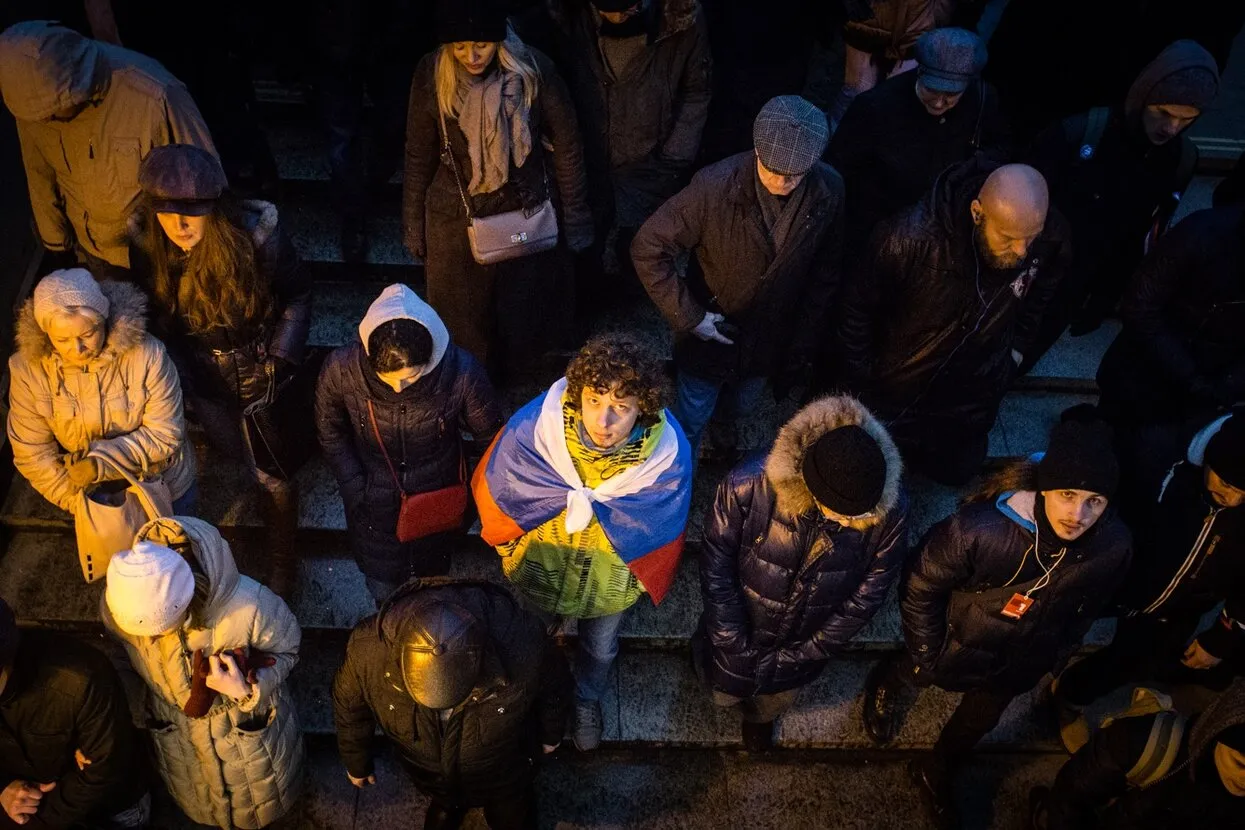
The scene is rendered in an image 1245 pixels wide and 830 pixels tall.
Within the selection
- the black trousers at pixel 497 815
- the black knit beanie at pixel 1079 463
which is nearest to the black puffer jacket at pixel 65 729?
the black trousers at pixel 497 815

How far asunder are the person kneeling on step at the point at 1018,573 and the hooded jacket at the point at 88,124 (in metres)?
4.04

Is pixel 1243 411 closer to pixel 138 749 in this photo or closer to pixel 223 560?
pixel 223 560

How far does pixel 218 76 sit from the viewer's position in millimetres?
5672

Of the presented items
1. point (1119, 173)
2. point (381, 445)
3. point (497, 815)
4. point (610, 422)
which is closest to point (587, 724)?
point (497, 815)

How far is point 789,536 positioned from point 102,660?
282 cm

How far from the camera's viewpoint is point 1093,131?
5297 millimetres

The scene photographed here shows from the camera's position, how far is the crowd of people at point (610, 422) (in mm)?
4008

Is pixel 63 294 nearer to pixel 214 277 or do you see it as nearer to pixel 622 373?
pixel 214 277

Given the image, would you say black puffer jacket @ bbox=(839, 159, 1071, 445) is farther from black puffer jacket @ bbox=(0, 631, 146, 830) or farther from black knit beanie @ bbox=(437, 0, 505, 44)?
black puffer jacket @ bbox=(0, 631, 146, 830)

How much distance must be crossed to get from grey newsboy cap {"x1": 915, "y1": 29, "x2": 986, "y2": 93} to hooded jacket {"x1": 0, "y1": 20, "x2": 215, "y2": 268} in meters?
3.60

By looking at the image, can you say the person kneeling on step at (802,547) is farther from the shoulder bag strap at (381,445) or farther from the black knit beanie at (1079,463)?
the shoulder bag strap at (381,445)

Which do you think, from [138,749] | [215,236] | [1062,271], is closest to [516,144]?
[215,236]

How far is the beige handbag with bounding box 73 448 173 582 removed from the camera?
4270mm

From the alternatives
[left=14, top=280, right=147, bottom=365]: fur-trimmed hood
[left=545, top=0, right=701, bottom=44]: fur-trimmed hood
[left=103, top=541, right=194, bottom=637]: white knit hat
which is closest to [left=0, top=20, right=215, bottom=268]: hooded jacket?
[left=14, top=280, right=147, bottom=365]: fur-trimmed hood
